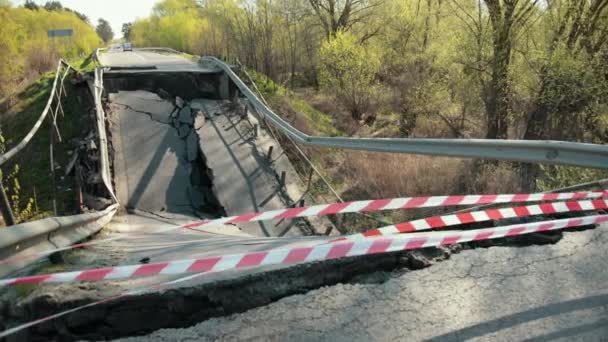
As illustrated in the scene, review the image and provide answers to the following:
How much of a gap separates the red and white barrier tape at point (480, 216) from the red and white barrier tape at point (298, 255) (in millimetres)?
215

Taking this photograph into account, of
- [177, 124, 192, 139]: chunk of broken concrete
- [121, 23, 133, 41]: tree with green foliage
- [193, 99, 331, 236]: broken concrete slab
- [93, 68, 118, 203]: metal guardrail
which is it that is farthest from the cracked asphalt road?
[121, 23, 133, 41]: tree with green foliage

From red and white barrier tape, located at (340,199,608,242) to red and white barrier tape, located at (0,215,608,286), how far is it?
215 millimetres

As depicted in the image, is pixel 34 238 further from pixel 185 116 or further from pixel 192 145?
pixel 185 116

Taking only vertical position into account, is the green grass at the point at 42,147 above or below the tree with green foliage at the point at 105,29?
below

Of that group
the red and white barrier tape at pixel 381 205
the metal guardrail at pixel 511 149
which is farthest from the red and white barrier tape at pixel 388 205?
the metal guardrail at pixel 511 149

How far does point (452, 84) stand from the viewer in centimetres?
1794

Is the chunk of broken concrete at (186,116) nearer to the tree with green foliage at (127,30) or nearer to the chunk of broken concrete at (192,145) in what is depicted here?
the chunk of broken concrete at (192,145)

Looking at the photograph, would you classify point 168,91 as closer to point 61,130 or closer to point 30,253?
point 61,130

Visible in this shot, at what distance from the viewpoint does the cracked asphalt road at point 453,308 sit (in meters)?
2.32

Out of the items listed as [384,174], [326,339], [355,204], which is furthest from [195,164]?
[326,339]

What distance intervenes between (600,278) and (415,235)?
1.25m

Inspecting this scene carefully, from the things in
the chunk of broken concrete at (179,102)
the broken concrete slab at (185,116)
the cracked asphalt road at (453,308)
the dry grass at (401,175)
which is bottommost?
the dry grass at (401,175)

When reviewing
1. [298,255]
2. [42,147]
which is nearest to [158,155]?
[42,147]

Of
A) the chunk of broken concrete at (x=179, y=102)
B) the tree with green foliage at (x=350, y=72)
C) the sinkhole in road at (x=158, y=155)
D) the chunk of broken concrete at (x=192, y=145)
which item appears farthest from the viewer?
the tree with green foliage at (x=350, y=72)
